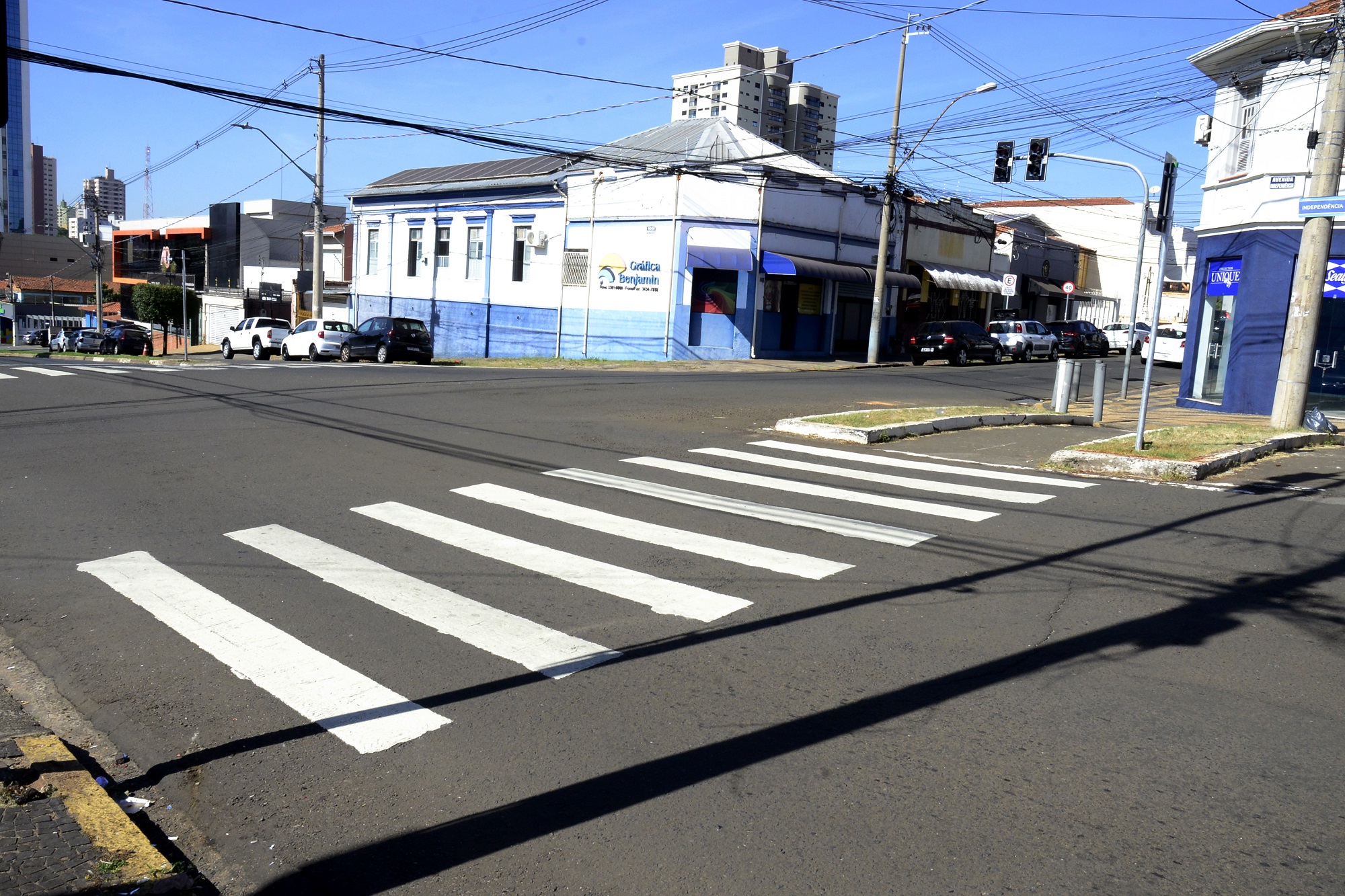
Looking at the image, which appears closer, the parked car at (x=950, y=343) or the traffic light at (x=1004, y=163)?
the traffic light at (x=1004, y=163)

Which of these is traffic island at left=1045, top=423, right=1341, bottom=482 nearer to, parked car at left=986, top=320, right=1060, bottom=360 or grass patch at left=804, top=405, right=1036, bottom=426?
grass patch at left=804, top=405, right=1036, bottom=426

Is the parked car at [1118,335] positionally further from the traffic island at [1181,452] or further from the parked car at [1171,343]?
the traffic island at [1181,452]

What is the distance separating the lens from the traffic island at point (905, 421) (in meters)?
14.7

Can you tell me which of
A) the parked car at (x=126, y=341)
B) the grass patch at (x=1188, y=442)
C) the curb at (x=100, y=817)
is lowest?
the parked car at (x=126, y=341)

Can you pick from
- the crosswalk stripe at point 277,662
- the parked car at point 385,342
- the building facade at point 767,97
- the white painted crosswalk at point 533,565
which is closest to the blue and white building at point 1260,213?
the white painted crosswalk at point 533,565

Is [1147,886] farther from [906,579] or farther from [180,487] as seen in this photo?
[180,487]

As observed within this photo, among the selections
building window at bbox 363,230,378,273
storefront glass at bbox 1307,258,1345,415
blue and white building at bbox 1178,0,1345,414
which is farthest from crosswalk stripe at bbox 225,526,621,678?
building window at bbox 363,230,378,273

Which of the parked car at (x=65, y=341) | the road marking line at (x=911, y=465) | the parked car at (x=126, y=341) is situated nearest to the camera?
the road marking line at (x=911, y=465)

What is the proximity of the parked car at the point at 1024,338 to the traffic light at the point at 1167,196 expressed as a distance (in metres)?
26.5

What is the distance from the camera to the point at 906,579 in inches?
297

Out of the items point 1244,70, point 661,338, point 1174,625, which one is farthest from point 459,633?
point 661,338

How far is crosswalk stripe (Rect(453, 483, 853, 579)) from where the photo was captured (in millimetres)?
7887

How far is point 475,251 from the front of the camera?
43.1 metres

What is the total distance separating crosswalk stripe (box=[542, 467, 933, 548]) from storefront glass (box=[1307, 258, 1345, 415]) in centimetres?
1407
